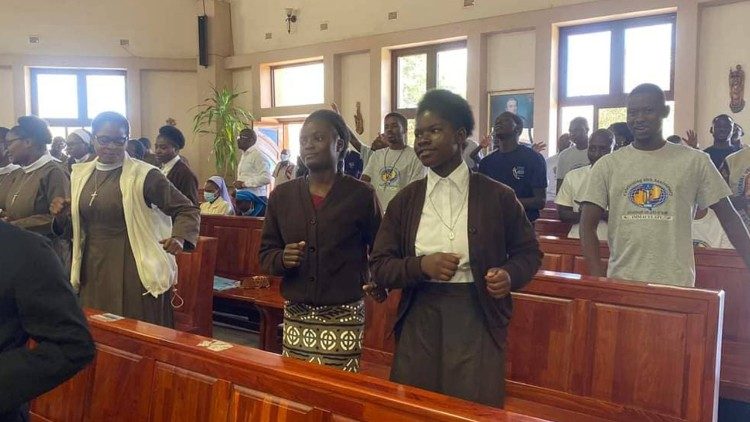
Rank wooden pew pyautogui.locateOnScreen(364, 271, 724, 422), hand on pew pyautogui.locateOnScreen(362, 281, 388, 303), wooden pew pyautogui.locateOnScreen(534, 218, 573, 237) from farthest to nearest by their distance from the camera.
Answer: wooden pew pyautogui.locateOnScreen(534, 218, 573, 237) → wooden pew pyautogui.locateOnScreen(364, 271, 724, 422) → hand on pew pyautogui.locateOnScreen(362, 281, 388, 303)

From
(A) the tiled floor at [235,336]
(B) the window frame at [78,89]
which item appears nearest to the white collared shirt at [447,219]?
(A) the tiled floor at [235,336]

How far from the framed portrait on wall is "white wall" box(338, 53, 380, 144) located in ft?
6.88

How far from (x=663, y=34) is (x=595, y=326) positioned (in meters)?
6.77

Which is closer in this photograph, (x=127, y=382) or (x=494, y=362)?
(x=494, y=362)

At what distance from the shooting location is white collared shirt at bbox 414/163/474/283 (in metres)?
1.78

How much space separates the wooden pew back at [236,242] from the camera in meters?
5.61

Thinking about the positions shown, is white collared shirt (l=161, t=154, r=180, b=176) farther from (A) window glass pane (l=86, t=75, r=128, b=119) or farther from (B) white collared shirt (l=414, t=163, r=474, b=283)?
(A) window glass pane (l=86, t=75, r=128, b=119)

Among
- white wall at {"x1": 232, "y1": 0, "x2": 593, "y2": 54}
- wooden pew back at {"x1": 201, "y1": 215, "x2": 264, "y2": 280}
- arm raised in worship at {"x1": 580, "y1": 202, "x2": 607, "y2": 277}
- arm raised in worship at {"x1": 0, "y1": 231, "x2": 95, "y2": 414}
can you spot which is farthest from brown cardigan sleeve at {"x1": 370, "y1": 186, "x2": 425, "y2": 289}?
white wall at {"x1": 232, "y1": 0, "x2": 593, "y2": 54}

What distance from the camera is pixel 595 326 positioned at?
2754 millimetres

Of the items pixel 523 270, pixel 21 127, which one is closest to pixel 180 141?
pixel 21 127

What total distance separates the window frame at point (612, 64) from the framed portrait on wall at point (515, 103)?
403 mm

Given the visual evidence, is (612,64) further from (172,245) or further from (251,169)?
(172,245)

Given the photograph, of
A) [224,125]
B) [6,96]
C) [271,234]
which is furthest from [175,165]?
[6,96]

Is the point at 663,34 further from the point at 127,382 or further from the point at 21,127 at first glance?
the point at 127,382
